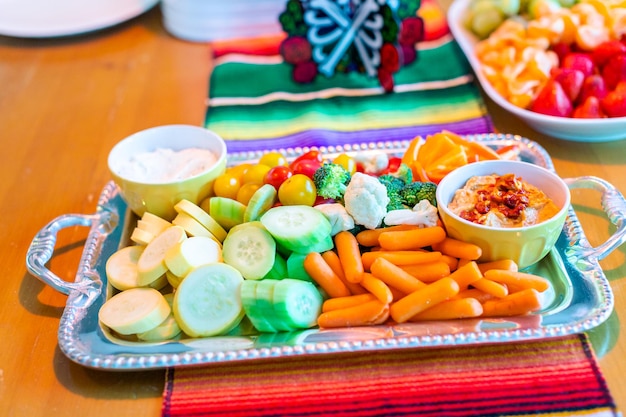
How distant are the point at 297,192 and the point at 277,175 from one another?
106mm

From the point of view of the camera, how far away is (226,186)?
5.19ft

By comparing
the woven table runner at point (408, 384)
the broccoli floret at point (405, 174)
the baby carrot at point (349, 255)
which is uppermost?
the broccoli floret at point (405, 174)

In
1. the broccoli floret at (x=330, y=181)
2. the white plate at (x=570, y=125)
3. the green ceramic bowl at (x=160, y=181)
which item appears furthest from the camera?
the white plate at (x=570, y=125)

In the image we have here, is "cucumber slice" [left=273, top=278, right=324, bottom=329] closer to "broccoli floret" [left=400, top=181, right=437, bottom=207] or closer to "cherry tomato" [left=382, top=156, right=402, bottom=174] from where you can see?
"broccoli floret" [left=400, top=181, right=437, bottom=207]

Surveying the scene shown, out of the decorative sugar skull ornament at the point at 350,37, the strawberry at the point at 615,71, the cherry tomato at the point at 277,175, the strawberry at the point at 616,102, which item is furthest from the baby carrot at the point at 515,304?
the decorative sugar skull ornament at the point at 350,37

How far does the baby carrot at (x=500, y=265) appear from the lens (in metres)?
1.33

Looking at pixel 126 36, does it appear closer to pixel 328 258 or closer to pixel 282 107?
pixel 282 107

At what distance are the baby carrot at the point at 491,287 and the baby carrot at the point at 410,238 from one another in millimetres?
138

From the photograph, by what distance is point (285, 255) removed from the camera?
144 centimetres

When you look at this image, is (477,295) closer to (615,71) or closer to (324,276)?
(324,276)

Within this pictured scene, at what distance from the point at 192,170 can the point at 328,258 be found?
1.64 ft

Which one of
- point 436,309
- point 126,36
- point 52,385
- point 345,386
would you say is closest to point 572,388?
point 436,309

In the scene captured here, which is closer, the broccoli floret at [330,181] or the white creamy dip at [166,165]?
the broccoli floret at [330,181]

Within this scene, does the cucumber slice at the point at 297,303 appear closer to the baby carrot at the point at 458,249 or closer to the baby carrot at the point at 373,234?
the baby carrot at the point at 373,234
